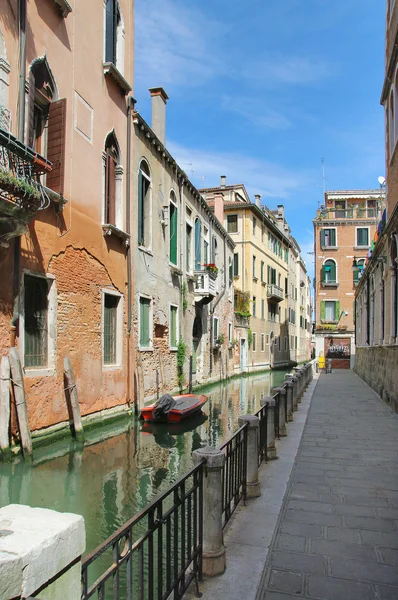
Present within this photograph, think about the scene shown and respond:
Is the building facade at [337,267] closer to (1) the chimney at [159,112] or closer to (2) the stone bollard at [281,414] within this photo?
(1) the chimney at [159,112]

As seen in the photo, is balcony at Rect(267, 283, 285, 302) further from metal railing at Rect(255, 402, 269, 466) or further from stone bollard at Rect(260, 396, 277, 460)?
metal railing at Rect(255, 402, 269, 466)

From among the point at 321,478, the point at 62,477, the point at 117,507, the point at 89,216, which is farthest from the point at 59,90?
the point at 321,478

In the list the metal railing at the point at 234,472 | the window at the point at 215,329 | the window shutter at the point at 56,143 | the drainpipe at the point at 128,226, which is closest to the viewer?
the metal railing at the point at 234,472

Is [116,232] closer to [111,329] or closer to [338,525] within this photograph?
[111,329]

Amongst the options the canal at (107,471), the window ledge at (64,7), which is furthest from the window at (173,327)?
the window ledge at (64,7)

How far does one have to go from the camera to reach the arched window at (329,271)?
35375mm

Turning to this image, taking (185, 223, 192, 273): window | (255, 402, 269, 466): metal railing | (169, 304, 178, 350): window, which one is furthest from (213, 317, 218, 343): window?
(255, 402, 269, 466): metal railing

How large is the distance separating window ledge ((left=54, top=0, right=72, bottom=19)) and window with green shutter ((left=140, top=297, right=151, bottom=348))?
695cm

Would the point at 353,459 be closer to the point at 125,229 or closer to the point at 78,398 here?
the point at 78,398

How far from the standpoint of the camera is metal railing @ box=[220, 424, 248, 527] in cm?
397

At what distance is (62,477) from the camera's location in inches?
277

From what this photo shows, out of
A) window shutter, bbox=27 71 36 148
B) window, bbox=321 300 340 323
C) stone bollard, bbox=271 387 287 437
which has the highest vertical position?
window shutter, bbox=27 71 36 148

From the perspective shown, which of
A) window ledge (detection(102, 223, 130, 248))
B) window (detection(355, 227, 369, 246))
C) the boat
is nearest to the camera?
window ledge (detection(102, 223, 130, 248))

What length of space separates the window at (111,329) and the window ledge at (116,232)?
1416mm
